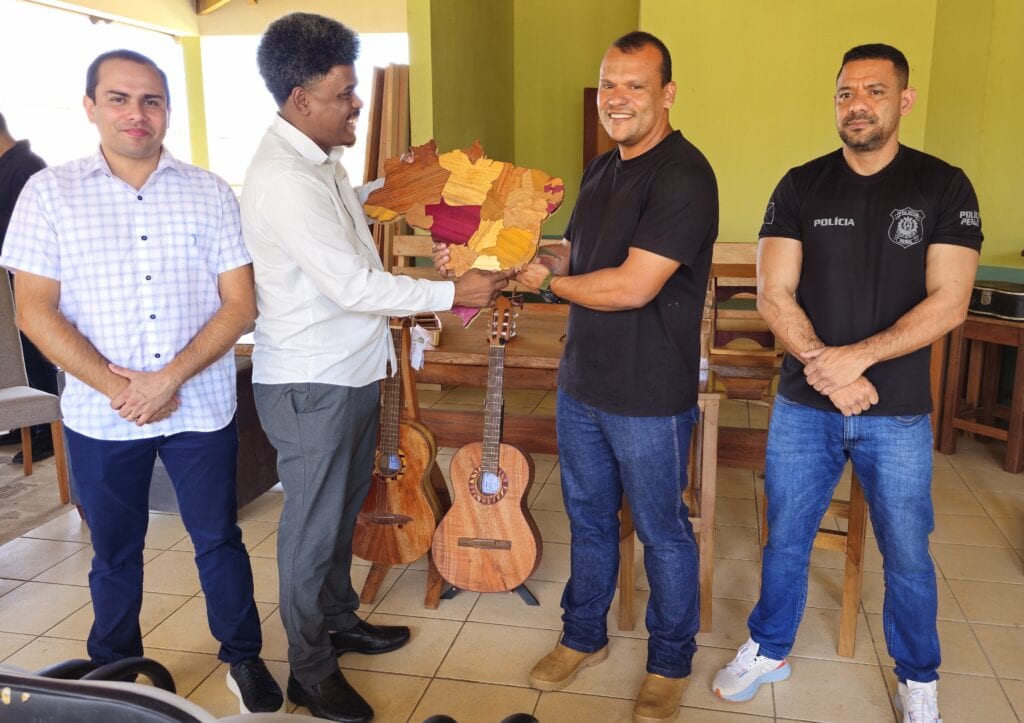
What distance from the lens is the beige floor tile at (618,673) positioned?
245 cm

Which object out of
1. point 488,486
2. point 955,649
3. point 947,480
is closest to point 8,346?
point 488,486

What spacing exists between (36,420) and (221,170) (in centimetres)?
842

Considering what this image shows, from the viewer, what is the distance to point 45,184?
6.62ft

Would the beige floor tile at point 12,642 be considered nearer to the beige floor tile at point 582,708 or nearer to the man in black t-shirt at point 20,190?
the beige floor tile at point 582,708

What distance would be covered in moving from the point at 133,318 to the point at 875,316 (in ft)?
6.11

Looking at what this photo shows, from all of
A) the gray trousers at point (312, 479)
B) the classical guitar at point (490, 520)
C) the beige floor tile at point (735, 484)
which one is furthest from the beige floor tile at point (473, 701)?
the beige floor tile at point (735, 484)

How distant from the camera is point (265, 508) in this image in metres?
3.87

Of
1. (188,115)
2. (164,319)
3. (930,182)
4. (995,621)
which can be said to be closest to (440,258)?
(164,319)

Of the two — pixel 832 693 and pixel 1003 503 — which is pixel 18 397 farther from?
pixel 1003 503

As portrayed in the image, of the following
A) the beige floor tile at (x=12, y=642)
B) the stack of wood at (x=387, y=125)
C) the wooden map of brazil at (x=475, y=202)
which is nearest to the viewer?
the wooden map of brazil at (x=475, y=202)

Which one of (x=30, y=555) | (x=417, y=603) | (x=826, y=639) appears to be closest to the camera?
(x=826, y=639)

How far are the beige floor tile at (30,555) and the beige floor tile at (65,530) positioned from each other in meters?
0.04

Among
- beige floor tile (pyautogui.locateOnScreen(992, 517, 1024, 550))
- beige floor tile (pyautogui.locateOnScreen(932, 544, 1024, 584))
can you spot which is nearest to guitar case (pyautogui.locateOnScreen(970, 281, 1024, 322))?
beige floor tile (pyautogui.locateOnScreen(992, 517, 1024, 550))

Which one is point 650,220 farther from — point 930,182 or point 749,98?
point 749,98
